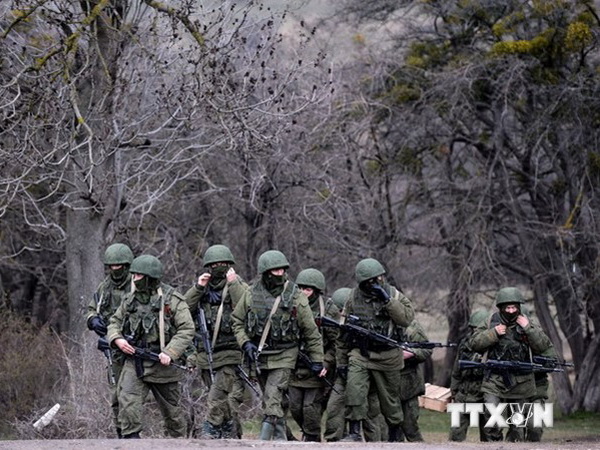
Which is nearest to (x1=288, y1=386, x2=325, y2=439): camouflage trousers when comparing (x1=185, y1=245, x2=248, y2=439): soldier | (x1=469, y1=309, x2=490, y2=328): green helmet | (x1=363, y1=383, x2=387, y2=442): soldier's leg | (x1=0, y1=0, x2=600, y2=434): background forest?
(x1=363, y1=383, x2=387, y2=442): soldier's leg

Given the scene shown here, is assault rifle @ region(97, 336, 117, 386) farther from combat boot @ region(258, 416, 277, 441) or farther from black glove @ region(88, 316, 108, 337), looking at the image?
combat boot @ region(258, 416, 277, 441)

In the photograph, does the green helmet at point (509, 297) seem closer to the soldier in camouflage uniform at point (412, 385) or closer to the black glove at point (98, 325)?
the soldier in camouflage uniform at point (412, 385)

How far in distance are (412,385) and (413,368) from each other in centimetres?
23

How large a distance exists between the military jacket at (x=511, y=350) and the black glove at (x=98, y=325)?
155 inches

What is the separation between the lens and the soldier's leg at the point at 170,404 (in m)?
13.2

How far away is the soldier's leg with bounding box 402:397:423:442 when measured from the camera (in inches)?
619

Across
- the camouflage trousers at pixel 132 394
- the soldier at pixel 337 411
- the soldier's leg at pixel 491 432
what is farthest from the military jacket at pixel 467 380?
the camouflage trousers at pixel 132 394

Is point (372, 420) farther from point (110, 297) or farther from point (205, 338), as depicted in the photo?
point (110, 297)

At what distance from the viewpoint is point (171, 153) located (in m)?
22.2

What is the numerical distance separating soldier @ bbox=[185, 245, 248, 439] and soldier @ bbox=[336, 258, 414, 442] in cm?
120

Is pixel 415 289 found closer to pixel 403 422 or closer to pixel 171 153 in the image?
pixel 171 153

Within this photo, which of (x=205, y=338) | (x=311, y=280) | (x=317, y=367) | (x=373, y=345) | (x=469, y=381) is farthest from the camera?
(x=469, y=381)

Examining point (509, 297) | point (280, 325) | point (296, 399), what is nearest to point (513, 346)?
point (509, 297)

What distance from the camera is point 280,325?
13102mm
